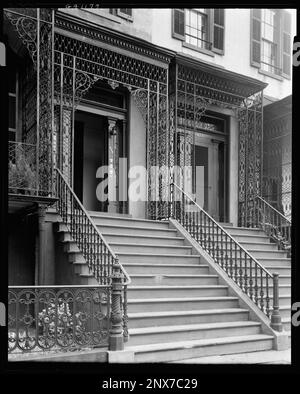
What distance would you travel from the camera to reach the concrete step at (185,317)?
27.0 feet

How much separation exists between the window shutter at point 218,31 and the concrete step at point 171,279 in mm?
7072

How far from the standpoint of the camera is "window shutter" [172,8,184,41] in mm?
13594

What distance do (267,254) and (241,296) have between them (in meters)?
2.88

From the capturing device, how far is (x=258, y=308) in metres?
9.41

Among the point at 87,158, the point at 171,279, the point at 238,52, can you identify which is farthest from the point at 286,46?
the point at 171,279

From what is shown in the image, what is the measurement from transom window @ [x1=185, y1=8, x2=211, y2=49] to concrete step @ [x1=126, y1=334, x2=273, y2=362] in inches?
326

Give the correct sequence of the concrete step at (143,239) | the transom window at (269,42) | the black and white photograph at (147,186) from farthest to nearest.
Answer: the transom window at (269,42)
the concrete step at (143,239)
the black and white photograph at (147,186)

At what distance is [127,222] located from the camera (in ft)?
36.7

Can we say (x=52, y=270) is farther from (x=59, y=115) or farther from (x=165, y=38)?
(x=165, y=38)

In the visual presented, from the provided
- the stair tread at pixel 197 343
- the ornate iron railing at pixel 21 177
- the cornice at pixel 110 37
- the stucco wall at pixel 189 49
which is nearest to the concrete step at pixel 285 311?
the stair tread at pixel 197 343

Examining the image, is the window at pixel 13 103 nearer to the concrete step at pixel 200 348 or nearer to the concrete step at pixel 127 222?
the concrete step at pixel 127 222

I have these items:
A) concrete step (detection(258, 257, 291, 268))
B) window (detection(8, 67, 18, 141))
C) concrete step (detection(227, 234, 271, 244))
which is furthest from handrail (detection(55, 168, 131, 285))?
Answer: concrete step (detection(227, 234, 271, 244))

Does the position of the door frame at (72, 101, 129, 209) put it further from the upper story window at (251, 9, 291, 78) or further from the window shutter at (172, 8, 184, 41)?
the upper story window at (251, 9, 291, 78)
